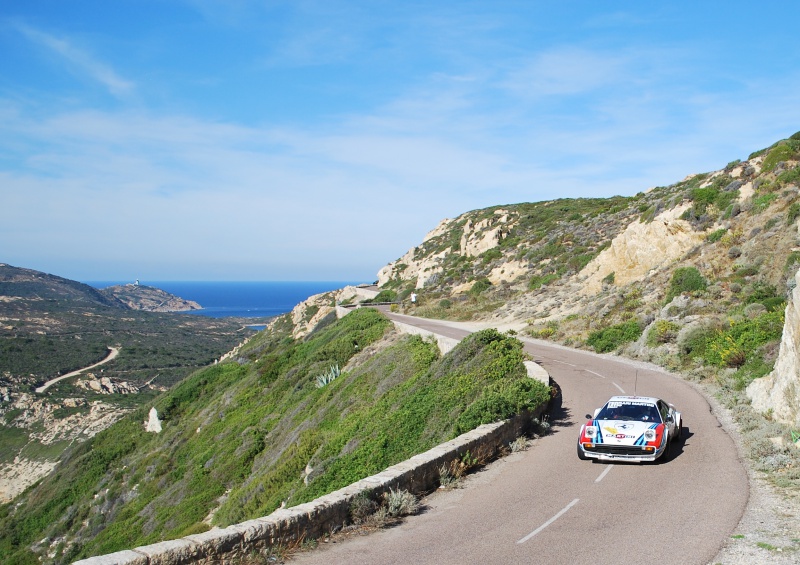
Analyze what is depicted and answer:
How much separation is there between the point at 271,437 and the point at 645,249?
83.3 ft

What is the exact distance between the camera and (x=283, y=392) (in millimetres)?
31547

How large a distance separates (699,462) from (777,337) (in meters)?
8.53

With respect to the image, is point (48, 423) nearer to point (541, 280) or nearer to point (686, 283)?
point (541, 280)

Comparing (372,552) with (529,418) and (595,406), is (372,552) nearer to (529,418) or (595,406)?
(529,418)

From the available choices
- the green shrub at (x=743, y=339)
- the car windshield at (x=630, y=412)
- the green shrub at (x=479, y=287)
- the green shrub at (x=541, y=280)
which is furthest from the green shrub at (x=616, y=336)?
the green shrub at (x=479, y=287)

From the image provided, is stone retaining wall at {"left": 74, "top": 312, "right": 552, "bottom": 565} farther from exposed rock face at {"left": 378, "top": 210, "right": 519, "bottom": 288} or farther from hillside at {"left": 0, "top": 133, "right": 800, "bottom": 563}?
exposed rock face at {"left": 378, "top": 210, "right": 519, "bottom": 288}

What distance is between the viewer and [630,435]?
1141 centimetres

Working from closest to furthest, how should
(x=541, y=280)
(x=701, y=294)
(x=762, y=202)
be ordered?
1. (x=701, y=294)
2. (x=762, y=202)
3. (x=541, y=280)

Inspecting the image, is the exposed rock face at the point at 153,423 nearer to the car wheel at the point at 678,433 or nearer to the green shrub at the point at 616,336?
the green shrub at the point at 616,336

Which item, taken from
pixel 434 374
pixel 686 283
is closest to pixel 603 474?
pixel 434 374

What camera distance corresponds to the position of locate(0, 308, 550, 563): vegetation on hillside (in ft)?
53.8

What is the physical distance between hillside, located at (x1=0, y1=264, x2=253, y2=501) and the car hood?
5186 cm

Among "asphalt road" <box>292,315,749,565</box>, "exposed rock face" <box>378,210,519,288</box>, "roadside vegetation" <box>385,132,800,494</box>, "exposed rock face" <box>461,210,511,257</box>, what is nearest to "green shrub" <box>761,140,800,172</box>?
"roadside vegetation" <box>385,132,800,494</box>

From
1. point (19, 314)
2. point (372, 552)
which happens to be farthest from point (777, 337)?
point (19, 314)
